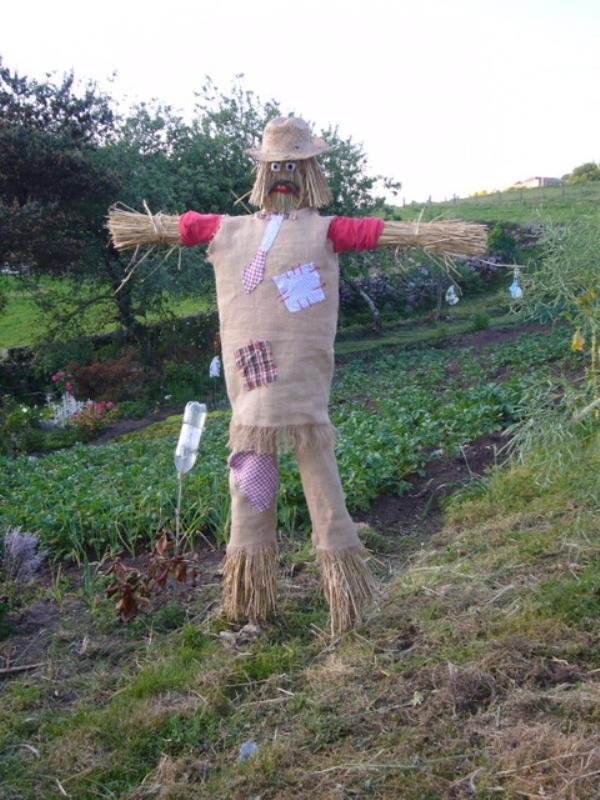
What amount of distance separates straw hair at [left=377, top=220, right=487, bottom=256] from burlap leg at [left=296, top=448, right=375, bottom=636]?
38.7 inches

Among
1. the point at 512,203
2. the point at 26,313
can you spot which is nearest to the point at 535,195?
the point at 512,203

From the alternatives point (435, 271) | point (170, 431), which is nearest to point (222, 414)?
point (170, 431)

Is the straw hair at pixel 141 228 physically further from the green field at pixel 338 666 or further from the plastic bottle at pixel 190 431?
the green field at pixel 338 666

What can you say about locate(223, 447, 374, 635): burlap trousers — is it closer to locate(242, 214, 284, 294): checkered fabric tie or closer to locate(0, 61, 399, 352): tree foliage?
locate(242, 214, 284, 294): checkered fabric tie

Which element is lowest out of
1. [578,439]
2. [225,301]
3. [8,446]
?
[8,446]

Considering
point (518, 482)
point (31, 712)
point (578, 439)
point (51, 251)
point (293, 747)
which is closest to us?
point (293, 747)

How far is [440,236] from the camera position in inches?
141

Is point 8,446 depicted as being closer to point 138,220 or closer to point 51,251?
point 51,251

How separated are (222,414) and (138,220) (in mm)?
6829

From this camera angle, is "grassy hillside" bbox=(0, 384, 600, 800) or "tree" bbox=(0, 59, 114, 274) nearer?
"grassy hillside" bbox=(0, 384, 600, 800)

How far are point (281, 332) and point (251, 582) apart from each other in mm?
1180

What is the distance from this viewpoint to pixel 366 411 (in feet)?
28.9

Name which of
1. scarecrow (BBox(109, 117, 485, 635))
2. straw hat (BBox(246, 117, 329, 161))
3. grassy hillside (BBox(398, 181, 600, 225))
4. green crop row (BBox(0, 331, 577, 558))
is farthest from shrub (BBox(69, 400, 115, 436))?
grassy hillside (BBox(398, 181, 600, 225))

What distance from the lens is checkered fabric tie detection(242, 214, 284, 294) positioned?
3.65 metres
